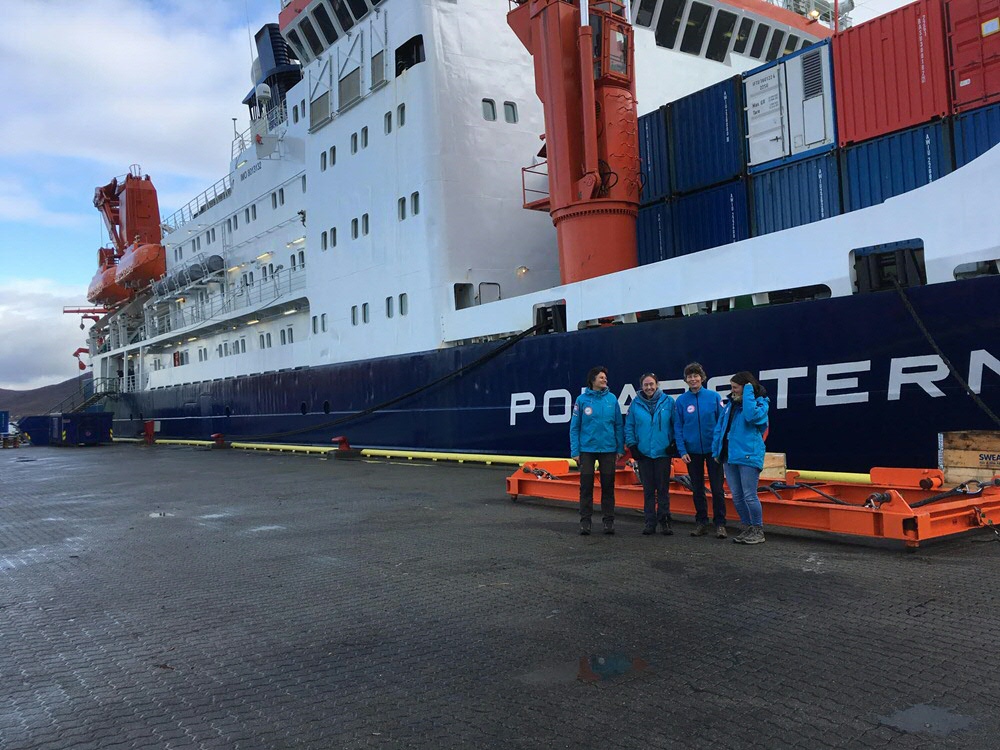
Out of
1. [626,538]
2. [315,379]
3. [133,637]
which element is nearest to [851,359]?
[626,538]

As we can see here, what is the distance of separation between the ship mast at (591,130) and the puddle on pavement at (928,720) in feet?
26.9

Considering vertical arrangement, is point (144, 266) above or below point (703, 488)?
above

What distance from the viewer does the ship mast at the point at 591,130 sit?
398 inches

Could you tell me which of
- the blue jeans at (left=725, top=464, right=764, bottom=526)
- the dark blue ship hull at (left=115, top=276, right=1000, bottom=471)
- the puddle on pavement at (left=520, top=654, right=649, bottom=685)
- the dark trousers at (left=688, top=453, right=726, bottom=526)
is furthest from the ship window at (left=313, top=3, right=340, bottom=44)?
the puddle on pavement at (left=520, top=654, right=649, bottom=685)

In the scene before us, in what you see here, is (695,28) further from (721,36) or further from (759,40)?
(759,40)

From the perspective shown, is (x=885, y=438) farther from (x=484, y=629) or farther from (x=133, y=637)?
(x=133, y=637)

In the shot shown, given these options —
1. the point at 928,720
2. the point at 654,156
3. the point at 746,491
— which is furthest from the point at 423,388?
the point at 928,720

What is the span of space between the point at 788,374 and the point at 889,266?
1415 millimetres

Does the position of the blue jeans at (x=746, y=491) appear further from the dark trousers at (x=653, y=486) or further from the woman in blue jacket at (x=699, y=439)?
the dark trousers at (x=653, y=486)

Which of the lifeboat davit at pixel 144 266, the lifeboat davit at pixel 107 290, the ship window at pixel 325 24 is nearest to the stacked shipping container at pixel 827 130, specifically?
the ship window at pixel 325 24

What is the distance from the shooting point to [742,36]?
50.0 ft

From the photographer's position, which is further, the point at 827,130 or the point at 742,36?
the point at 742,36

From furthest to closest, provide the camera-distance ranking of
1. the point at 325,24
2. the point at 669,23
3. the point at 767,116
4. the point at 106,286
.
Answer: the point at 106,286
the point at 325,24
the point at 669,23
the point at 767,116

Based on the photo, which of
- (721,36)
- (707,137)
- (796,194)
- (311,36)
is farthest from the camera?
(311,36)
